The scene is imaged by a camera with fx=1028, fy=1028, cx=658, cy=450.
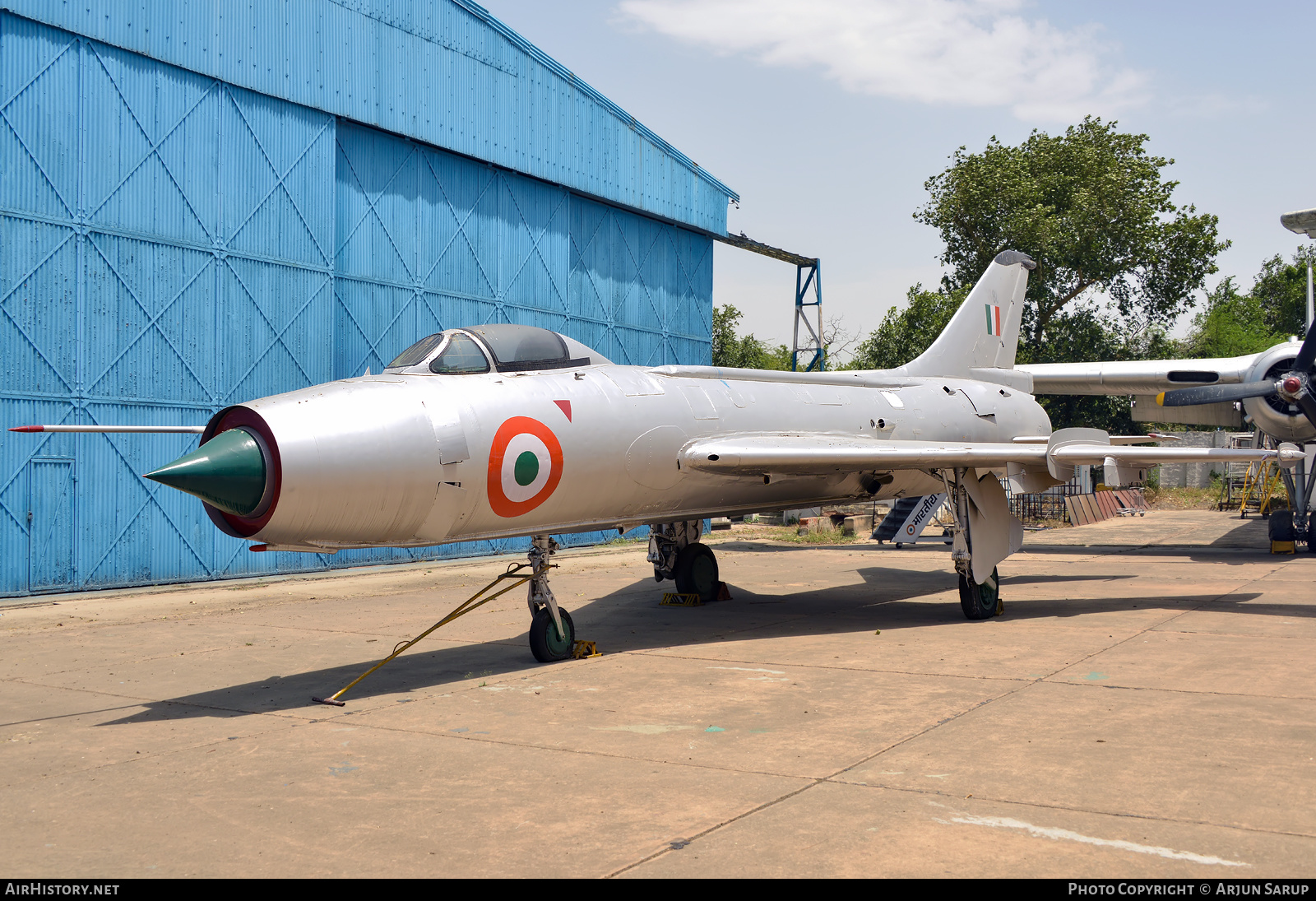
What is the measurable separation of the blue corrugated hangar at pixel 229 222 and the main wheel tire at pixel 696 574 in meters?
8.22

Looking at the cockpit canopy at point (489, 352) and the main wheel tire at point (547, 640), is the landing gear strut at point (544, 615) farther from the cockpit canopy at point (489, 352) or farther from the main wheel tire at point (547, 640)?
the cockpit canopy at point (489, 352)

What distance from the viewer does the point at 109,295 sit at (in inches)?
627

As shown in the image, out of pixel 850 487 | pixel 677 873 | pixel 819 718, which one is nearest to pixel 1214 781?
pixel 819 718

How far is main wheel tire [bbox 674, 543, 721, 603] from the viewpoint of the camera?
542 inches

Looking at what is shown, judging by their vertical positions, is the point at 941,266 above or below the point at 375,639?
above

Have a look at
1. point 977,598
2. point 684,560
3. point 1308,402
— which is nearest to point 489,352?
point 684,560

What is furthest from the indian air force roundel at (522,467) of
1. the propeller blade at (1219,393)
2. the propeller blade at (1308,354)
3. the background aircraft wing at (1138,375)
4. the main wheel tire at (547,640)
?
the propeller blade at (1308,354)

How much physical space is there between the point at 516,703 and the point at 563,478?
7.07 ft

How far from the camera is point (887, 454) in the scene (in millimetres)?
10703

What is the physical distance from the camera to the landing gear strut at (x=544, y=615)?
30.4 feet

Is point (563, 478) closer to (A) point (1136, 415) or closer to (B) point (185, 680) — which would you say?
(B) point (185, 680)

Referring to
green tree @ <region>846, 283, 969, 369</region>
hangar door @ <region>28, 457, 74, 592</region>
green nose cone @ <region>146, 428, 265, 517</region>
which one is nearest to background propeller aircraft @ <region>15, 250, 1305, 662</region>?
green nose cone @ <region>146, 428, 265, 517</region>

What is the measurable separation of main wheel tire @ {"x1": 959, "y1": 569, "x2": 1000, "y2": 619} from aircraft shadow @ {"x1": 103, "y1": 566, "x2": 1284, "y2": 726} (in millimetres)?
206

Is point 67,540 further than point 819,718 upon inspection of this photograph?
Yes
